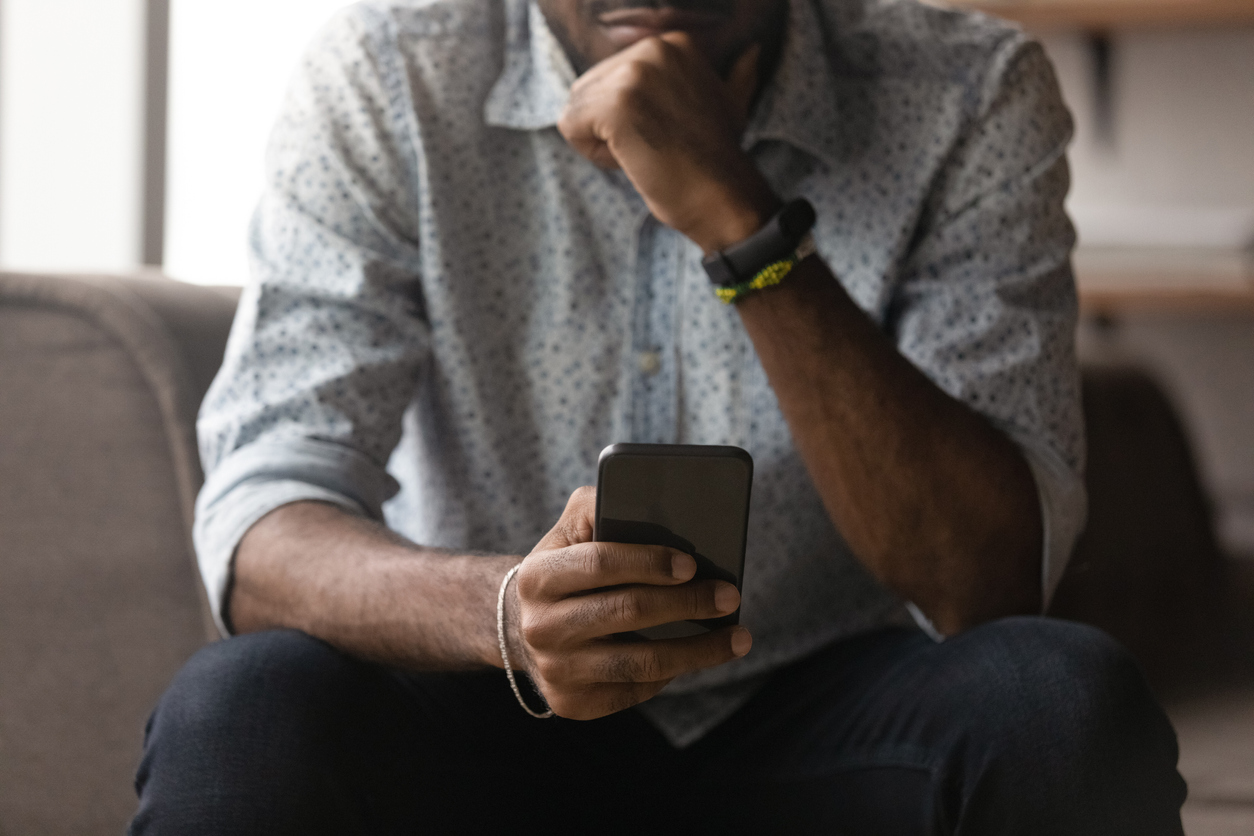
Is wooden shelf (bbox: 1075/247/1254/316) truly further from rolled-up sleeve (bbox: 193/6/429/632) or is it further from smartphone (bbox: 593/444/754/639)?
smartphone (bbox: 593/444/754/639)

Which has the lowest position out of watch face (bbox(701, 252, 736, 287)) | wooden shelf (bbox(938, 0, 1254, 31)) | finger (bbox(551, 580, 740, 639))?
finger (bbox(551, 580, 740, 639))

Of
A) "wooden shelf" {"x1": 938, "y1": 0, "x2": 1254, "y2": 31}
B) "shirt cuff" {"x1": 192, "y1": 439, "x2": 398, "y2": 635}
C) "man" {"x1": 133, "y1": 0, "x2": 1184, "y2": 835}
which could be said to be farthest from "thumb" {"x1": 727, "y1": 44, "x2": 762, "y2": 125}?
"wooden shelf" {"x1": 938, "y1": 0, "x2": 1254, "y2": 31}

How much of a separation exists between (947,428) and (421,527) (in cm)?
47

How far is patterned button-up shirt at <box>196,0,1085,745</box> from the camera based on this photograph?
0.89m

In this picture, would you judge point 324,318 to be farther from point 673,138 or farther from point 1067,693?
point 1067,693

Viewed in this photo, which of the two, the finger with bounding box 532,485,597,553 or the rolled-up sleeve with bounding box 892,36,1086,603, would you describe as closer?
the finger with bounding box 532,485,597,553

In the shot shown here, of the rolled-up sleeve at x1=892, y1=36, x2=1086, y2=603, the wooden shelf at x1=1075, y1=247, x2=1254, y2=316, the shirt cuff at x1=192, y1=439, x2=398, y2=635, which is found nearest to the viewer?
the shirt cuff at x1=192, y1=439, x2=398, y2=635

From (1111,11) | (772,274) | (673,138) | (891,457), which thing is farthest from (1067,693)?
(1111,11)

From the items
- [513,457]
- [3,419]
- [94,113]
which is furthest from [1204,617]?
[94,113]

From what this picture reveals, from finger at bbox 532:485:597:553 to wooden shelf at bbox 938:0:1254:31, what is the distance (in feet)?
4.54

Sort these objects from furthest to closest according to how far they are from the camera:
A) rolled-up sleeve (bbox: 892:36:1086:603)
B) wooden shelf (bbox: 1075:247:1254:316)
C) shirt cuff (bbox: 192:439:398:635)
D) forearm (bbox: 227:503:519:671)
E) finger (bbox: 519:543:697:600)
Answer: wooden shelf (bbox: 1075:247:1254:316)
rolled-up sleeve (bbox: 892:36:1086:603)
shirt cuff (bbox: 192:439:398:635)
forearm (bbox: 227:503:519:671)
finger (bbox: 519:543:697:600)

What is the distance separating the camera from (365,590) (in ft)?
2.25

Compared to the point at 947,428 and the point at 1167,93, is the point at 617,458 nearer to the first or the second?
the point at 947,428

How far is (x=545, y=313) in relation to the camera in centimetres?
94
